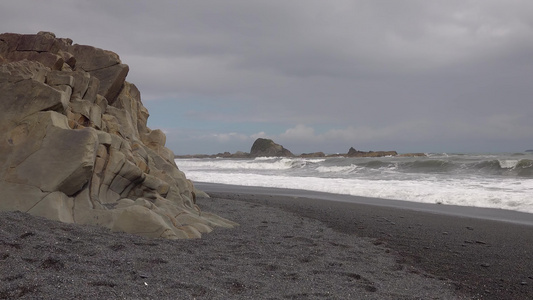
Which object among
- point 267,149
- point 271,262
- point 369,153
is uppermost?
point 267,149

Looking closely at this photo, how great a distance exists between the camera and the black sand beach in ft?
14.0

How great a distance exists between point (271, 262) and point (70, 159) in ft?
12.5

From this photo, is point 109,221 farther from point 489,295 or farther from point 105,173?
point 489,295

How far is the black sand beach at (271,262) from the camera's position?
426 cm

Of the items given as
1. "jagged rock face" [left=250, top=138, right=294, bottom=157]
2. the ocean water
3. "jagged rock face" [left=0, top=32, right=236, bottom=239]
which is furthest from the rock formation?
"jagged rock face" [left=0, top=32, right=236, bottom=239]

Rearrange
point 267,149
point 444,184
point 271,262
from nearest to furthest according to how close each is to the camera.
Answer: point 271,262, point 444,184, point 267,149

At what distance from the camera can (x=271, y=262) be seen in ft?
19.8

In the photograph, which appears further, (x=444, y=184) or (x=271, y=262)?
(x=444, y=184)

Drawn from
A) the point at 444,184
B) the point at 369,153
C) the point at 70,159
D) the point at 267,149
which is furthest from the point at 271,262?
the point at 267,149

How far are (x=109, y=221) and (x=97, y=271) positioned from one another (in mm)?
2751

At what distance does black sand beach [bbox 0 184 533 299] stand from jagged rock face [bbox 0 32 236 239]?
602mm

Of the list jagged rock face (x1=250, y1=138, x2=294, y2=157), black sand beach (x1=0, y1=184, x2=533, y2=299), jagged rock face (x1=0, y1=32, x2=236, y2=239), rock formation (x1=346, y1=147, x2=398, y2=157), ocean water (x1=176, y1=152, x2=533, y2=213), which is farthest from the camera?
jagged rock face (x1=250, y1=138, x2=294, y2=157)

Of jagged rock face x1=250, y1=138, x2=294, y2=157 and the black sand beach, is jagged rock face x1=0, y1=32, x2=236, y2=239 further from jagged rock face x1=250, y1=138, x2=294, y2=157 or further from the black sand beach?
jagged rock face x1=250, y1=138, x2=294, y2=157

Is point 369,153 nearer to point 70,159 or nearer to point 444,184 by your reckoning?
point 444,184
